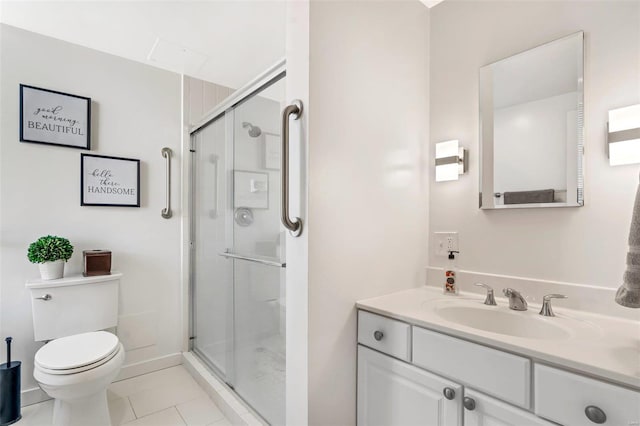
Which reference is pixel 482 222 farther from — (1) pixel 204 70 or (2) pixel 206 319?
(1) pixel 204 70

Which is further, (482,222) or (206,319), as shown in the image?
(206,319)

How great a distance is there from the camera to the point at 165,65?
7.43ft

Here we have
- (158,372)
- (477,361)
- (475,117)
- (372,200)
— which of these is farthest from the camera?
(158,372)

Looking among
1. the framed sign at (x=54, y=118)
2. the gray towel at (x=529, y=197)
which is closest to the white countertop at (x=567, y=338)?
the gray towel at (x=529, y=197)

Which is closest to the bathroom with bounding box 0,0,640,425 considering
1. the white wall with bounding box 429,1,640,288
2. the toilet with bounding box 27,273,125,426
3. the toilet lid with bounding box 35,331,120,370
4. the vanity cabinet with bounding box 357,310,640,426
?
the white wall with bounding box 429,1,640,288

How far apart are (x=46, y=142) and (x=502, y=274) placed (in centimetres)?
273

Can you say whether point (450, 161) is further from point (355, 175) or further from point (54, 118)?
point (54, 118)

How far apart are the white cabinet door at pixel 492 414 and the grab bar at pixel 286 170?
2.56ft

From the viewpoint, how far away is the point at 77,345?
1.57 m

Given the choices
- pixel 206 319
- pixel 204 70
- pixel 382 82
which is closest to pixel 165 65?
pixel 204 70

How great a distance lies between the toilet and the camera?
1.39 m

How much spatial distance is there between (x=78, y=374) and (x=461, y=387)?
167cm

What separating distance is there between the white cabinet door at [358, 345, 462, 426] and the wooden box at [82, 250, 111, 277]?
1.73m

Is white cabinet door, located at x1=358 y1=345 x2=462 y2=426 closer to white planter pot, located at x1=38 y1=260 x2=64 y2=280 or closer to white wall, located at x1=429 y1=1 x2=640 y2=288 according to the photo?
white wall, located at x1=429 y1=1 x2=640 y2=288
